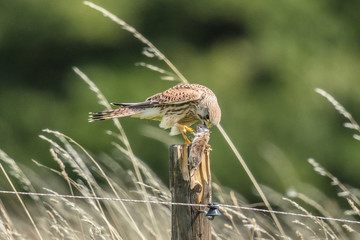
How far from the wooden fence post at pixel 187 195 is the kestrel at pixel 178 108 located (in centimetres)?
140

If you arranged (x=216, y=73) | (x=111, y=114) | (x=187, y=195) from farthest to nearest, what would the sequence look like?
(x=216, y=73) → (x=111, y=114) → (x=187, y=195)

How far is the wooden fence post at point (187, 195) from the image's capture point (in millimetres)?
2809

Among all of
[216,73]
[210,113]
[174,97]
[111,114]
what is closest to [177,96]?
[174,97]

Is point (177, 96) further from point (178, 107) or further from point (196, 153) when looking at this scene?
point (196, 153)

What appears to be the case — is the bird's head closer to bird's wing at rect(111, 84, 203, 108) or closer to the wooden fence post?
bird's wing at rect(111, 84, 203, 108)

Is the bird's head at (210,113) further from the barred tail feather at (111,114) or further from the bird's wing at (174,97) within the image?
the barred tail feather at (111,114)

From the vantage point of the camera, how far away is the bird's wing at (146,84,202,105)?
14.3 ft

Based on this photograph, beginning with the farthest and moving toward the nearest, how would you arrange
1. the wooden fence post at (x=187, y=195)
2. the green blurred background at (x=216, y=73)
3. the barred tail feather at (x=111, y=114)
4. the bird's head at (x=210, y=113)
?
the green blurred background at (x=216, y=73) < the bird's head at (x=210, y=113) < the barred tail feather at (x=111, y=114) < the wooden fence post at (x=187, y=195)

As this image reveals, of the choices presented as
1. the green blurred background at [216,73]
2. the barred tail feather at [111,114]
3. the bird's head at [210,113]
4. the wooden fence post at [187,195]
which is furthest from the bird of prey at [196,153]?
the green blurred background at [216,73]

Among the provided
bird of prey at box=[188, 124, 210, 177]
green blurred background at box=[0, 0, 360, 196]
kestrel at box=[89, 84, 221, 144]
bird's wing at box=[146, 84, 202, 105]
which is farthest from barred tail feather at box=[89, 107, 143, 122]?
green blurred background at box=[0, 0, 360, 196]

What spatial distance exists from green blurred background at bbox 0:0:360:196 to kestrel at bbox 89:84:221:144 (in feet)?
15.0

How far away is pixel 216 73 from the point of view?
1017 centimetres

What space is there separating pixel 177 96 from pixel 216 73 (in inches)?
229

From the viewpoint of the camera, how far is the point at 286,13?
10430 mm
